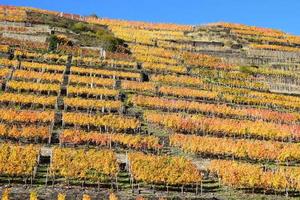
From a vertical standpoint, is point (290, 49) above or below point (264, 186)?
above

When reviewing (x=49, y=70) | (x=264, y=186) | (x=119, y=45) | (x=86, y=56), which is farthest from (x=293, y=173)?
(x=119, y=45)

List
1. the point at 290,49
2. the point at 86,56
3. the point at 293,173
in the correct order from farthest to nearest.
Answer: the point at 290,49 < the point at 86,56 < the point at 293,173

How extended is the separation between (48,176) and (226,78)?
41.6 m

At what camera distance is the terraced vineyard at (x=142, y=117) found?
33.5 metres

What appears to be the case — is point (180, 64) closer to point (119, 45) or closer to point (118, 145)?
point (119, 45)

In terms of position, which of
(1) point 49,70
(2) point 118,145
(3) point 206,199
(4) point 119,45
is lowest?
A: (3) point 206,199

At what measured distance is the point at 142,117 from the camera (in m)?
48.8

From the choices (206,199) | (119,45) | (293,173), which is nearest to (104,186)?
(206,199)

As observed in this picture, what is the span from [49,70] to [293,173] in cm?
3056

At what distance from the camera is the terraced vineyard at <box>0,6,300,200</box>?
110 feet

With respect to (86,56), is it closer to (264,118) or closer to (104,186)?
(264,118)

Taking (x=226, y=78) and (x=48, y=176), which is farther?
(x=226, y=78)

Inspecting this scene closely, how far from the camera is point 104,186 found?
32562 mm

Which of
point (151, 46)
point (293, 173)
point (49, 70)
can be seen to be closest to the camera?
point (293, 173)
